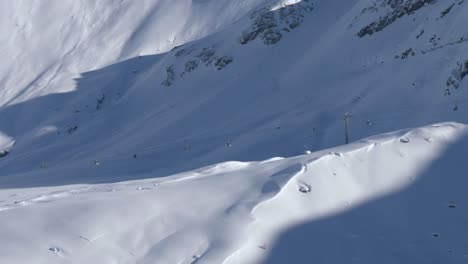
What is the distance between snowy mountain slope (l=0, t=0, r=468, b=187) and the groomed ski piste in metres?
0.13

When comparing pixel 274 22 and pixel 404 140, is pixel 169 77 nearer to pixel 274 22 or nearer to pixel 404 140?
pixel 274 22

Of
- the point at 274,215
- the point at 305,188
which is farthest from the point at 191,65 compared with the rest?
the point at 274,215

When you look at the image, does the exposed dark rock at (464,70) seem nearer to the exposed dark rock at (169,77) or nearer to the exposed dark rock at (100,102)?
the exposed dark rock at (169,77)

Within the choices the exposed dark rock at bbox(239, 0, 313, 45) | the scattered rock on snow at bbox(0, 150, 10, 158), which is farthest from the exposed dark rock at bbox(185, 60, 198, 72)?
the scattered rock on snow at bbox(0, 150, 10, 158)

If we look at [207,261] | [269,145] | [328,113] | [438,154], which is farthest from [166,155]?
[207,261]

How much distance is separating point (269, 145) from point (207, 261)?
14.8 metres

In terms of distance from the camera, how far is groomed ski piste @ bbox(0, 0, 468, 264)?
22.0 ft

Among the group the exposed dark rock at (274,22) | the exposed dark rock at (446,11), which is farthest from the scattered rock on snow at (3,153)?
the exposed dark rock at (446,11)

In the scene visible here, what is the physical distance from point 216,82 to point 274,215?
29408 mm

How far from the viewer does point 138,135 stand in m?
31.3

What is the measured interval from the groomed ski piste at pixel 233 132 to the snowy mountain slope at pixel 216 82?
0.13 meters

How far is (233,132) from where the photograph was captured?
24.7 metres

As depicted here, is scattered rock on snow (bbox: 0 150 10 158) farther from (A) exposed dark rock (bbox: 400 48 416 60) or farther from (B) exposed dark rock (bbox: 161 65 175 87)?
(A) exposed dark rock (bbox: 400 48 416 60)

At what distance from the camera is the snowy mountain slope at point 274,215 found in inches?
253
